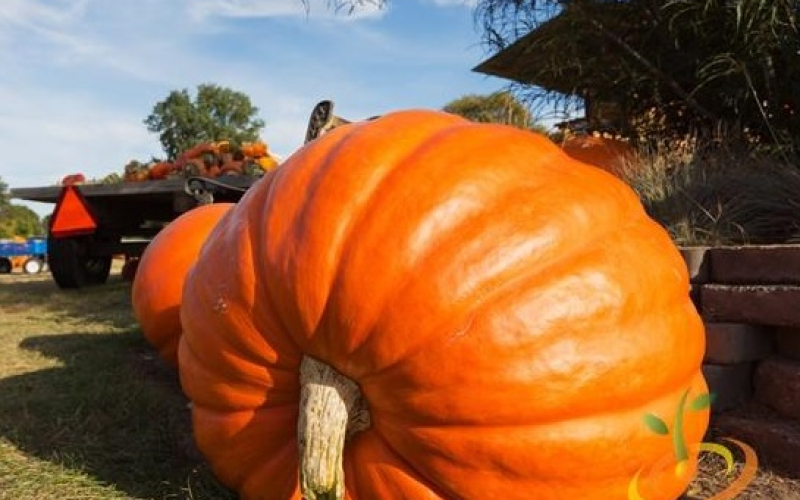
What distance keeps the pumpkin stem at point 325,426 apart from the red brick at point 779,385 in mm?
1157

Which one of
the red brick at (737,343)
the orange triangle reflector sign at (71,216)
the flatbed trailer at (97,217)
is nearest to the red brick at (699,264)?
the red brick at (737,343)

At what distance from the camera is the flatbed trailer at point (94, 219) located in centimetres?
669

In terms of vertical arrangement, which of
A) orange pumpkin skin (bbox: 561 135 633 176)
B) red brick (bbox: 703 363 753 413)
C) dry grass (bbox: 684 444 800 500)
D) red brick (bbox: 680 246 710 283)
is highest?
orange pumpkin skin (bbox: 561 135 633 176)

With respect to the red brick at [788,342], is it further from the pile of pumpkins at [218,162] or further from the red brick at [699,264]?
the pile of pumpkins at [218,162]

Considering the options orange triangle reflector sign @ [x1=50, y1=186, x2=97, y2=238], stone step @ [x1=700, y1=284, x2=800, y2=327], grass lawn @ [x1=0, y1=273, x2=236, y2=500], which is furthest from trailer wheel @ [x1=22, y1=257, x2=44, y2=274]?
stone step @ [x1=700, y1=284, x2=800, y2=327]

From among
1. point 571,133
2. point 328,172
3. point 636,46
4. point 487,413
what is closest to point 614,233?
point 487,413

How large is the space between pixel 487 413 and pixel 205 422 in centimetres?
76

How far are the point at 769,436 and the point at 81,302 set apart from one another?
18.5 feet

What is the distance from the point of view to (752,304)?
2027 mm

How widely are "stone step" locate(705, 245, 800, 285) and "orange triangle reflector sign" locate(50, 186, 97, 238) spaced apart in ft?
20.0

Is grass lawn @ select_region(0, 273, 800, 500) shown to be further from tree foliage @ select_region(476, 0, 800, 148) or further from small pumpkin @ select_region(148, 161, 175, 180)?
small pumpkin @ select_region(148, 161, 175, 180)

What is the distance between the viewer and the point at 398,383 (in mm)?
1422

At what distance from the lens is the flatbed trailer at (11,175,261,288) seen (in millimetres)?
6688

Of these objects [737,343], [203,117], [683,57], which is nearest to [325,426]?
[737,343]
